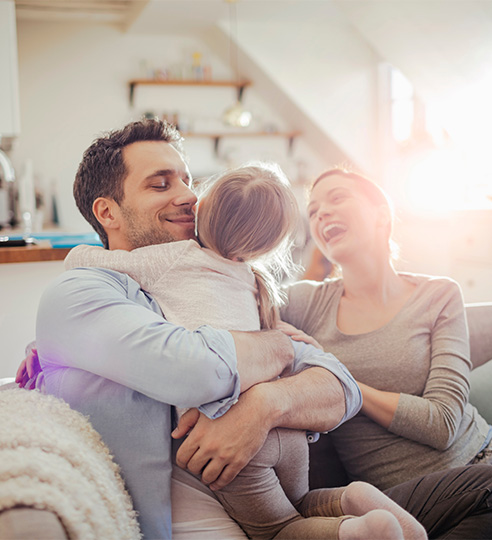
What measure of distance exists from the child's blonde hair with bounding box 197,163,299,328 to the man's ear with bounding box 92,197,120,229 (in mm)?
199

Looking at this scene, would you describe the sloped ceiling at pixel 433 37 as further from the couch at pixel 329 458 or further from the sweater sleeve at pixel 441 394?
the sweater sleeve at pixel 441 394

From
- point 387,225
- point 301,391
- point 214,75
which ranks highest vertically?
point 214,75

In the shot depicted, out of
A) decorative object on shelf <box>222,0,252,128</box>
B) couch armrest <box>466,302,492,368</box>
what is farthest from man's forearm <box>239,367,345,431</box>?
decorative object on shelf <box>222,0,252,128</box>

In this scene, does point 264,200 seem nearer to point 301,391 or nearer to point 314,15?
point 301,391

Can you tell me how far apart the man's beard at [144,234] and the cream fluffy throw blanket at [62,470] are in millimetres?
424

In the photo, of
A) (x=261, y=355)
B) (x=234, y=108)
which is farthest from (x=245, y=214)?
(x=234, y=108)

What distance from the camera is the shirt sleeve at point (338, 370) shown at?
46.7 inches

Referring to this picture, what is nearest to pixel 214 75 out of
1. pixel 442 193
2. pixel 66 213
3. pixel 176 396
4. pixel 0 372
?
pixel 66 213

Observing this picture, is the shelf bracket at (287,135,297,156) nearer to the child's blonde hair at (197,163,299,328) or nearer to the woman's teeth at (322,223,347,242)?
the woman's teeth at (322,223,347,242)

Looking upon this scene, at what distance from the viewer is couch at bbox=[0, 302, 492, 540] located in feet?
2.63

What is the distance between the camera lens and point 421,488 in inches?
51.1

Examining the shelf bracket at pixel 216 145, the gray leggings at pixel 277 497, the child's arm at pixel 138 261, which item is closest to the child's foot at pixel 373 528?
the gray leggings at pixel 277 497

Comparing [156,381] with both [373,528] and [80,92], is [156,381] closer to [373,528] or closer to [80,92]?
[373,528]

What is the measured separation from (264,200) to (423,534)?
0.72 meters
